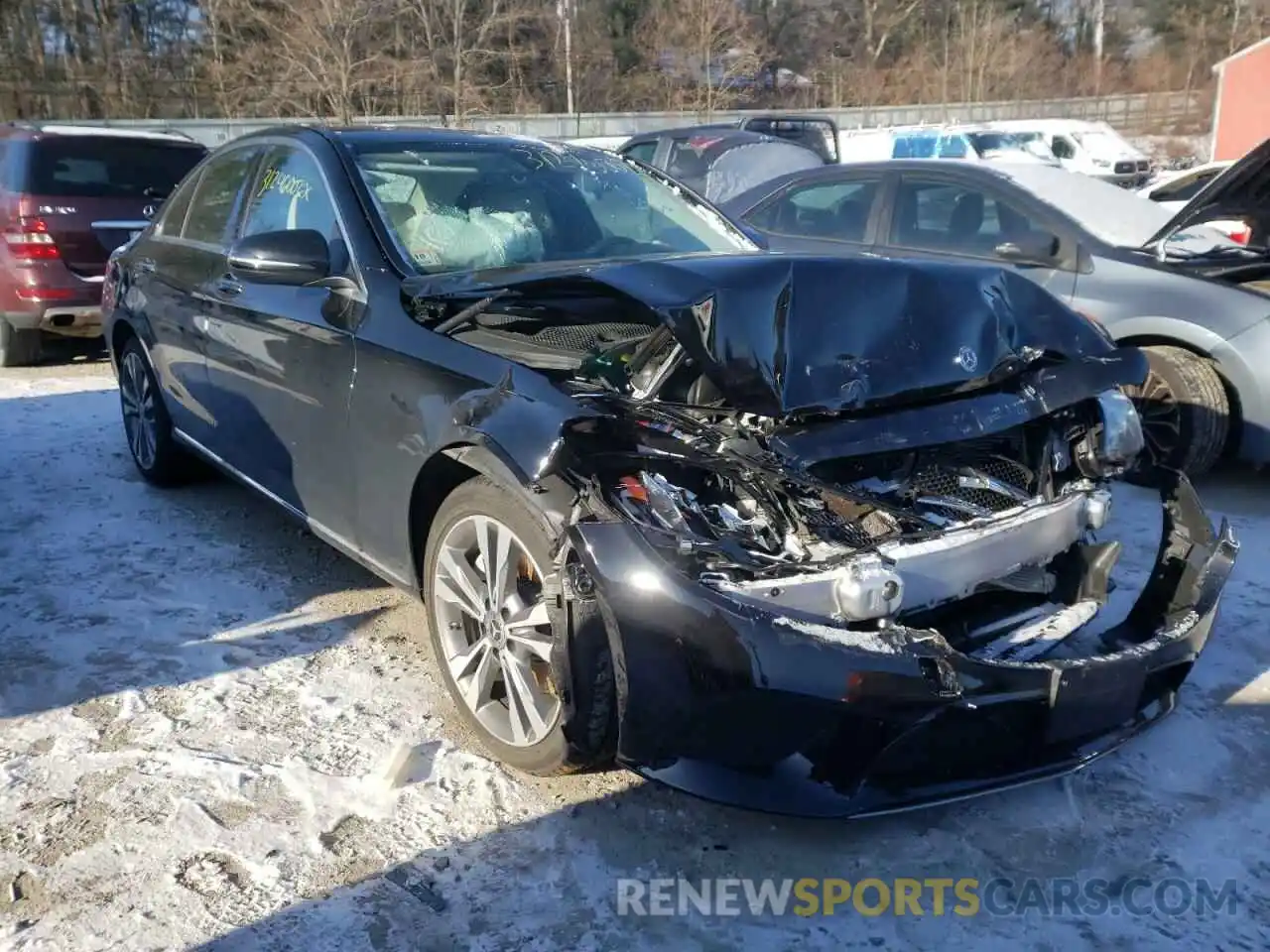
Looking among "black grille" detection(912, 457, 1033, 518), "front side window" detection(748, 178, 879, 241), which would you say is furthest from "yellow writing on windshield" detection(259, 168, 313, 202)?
"front side window" detection(748, 178, 879, 241)

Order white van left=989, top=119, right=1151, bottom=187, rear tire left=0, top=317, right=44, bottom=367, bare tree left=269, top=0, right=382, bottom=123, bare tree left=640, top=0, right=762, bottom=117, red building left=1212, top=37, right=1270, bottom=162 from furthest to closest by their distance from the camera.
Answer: bare tree left=640, top=0, right=762, bottom=117, red building left=1212, top=37, right=1270, bottom=162, bare tree left=269, top=0, right=382, bottom=123, white van left=989, top=119, right=1151, bottom=187, rear tire left=0, top=317, right=44, bottom=367

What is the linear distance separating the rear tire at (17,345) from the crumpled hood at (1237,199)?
801cm

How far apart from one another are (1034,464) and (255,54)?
30.6 metres

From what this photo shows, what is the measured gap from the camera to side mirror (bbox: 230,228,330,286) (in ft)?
11.2

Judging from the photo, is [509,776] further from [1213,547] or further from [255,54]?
[255,54]

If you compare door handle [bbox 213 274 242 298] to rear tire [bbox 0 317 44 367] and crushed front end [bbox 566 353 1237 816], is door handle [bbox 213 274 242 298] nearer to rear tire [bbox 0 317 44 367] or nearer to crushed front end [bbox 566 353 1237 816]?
crushed front end [bbox 566 353 1237 816]

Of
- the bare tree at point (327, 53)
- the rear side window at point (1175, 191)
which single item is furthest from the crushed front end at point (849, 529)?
the bare tree at point (327, 53)

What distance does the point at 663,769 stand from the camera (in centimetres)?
241

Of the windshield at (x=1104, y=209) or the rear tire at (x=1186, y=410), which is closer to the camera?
the rear tire at (x=1186, y=410)

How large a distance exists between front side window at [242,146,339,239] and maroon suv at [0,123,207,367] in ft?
13.0

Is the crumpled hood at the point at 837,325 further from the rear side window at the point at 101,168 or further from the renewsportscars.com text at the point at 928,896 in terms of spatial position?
the rear side window at the point at 101,168

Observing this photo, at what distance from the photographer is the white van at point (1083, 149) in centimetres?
2067

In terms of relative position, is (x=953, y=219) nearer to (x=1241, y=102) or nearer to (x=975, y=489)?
(x=975, y=489)

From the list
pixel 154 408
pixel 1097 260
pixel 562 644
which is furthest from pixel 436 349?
pixel 1097 260
